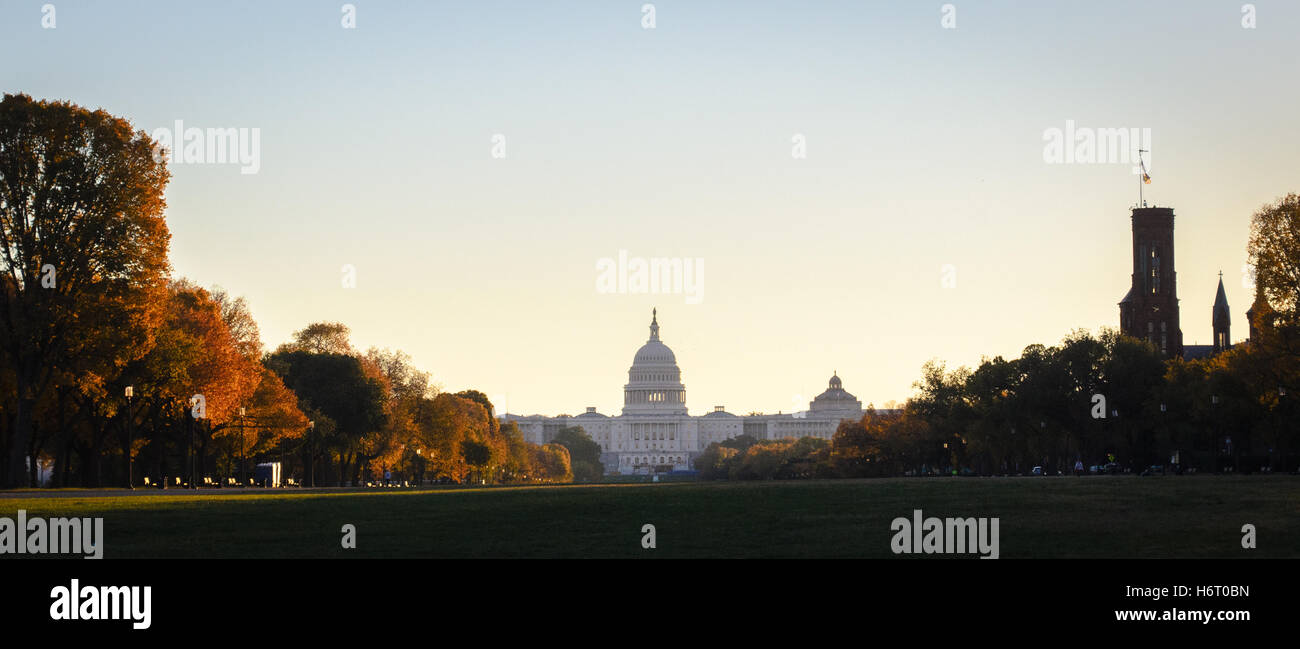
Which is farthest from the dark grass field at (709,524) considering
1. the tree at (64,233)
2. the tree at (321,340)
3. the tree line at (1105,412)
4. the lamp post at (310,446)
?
the tree at (321,340)

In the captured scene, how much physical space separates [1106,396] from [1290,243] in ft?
117

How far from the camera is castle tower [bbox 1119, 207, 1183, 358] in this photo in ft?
472

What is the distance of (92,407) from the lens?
64875 mm

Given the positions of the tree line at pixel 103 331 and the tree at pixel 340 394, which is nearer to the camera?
the tree line at pixel 103 331

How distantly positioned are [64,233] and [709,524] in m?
32.4

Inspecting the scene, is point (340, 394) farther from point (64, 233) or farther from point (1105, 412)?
point (1105, 412)

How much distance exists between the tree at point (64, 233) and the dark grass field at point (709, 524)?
387 inches

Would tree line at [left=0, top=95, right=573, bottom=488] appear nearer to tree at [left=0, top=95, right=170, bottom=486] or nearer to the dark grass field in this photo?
tree at [left=0, top=95, right=170, bottom=486]

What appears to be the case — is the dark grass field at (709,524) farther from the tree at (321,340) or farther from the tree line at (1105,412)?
the tree at (321,340)

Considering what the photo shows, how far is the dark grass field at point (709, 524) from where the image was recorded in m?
27.2

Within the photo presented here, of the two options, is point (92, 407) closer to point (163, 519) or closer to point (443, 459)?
point (163, 519)

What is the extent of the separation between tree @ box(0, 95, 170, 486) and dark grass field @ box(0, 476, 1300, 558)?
983cm

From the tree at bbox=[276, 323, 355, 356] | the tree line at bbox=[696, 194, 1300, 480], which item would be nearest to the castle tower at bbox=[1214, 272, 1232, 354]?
the tree line at bbox=[696, 194, 1300, 480]
